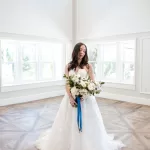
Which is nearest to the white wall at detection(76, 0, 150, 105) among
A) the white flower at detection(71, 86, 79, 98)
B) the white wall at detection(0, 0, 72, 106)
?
the white wall at detection(0, 0, 72, 106)

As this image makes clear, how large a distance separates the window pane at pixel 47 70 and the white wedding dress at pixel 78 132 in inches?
180

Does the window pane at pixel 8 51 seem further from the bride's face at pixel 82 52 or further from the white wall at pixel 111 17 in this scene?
the bride's face at pixel 82 52

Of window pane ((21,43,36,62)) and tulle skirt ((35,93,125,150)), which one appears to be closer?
tulle skirt ((35,93,125,150))

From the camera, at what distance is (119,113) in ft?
16.6

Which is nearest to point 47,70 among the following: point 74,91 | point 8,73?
point 8,73

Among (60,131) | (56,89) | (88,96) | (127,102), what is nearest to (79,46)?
(88,96)

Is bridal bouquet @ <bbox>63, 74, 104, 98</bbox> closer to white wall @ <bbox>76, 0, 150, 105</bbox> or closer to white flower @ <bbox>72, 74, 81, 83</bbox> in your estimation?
white flower @ <bbox>72, 74, 81, 83</bbox>

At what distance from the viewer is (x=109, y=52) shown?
7164mm

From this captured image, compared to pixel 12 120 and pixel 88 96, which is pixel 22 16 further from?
pixel 88 96

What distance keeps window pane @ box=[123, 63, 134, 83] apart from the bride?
4013mm

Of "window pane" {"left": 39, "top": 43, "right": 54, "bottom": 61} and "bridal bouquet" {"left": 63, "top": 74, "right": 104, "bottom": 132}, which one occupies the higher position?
"window pane" {"left": 39, "top": 43, "right": 54, "bottom": 61}

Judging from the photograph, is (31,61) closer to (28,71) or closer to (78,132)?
(28,71)

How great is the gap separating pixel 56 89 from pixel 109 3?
11.5 feet

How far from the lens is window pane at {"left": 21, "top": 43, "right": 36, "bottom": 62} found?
6.69 meters
